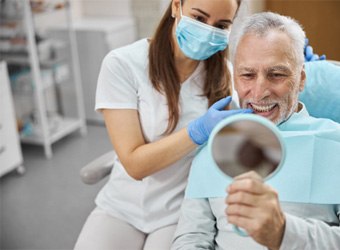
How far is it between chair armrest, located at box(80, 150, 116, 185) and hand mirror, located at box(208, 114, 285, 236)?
36.2 inches

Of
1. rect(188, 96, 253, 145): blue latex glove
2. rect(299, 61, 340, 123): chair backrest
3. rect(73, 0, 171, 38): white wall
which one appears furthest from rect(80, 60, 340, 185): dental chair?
rect(73, 0, 171, 38): white wall

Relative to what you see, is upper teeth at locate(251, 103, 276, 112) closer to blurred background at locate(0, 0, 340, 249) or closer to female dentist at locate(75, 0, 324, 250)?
female dentist at locate(75, 0, 324, 250)

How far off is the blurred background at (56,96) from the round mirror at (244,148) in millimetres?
1862

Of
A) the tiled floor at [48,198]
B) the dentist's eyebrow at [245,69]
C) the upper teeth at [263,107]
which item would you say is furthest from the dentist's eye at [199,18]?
the tiled floor at [48,198]

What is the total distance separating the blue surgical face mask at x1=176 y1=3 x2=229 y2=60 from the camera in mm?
1375

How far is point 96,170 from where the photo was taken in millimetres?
1602

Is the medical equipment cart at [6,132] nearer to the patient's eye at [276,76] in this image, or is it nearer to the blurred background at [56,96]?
the blurred background at [56,96]

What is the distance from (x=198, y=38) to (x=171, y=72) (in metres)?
0.16

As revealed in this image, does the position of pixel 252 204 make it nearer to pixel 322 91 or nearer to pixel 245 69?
pixel 245 69

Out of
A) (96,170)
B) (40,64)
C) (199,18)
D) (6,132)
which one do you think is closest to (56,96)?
(40,64)

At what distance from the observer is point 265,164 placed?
755 mm

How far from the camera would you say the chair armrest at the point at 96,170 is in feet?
5.23

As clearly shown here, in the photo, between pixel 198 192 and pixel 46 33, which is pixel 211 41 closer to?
pixel 198 192

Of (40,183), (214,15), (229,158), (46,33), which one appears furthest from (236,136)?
(46,33)
